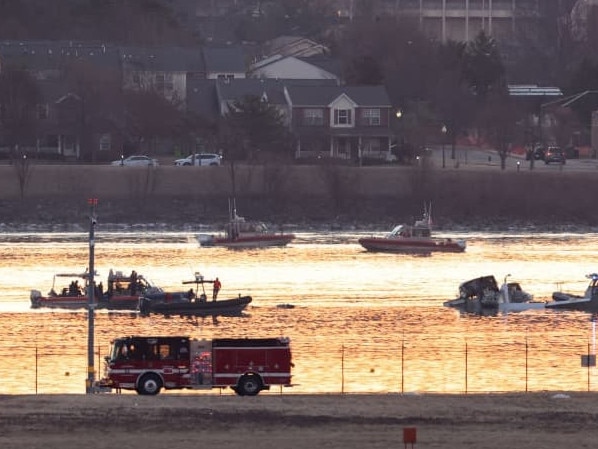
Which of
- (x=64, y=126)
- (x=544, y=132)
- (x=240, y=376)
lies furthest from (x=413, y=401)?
(x=544, y=132)

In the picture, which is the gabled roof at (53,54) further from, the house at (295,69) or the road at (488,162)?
the road at (488,162)

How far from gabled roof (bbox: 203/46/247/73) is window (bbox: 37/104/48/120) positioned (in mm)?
17937

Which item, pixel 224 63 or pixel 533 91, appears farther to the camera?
pixel 533 91

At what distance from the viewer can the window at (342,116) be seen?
383 ft

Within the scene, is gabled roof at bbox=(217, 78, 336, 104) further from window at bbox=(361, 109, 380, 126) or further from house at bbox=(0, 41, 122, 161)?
house at bbox=(0, 41, 122, 161)

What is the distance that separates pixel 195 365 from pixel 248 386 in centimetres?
124

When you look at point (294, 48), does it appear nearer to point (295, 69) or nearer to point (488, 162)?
point (295, 69)

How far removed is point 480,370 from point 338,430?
11.4 metres

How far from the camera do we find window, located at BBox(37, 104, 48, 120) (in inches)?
4510

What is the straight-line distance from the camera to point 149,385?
43438mm

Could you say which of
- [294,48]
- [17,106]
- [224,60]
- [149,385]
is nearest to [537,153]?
[224,60]

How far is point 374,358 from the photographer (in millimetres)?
51875

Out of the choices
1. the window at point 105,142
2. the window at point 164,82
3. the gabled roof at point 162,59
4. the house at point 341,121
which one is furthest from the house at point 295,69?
the window at point 105,142

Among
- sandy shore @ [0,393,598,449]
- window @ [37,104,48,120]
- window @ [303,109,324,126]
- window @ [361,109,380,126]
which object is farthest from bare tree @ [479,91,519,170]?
sandy shore @ [0,393,598,449]
